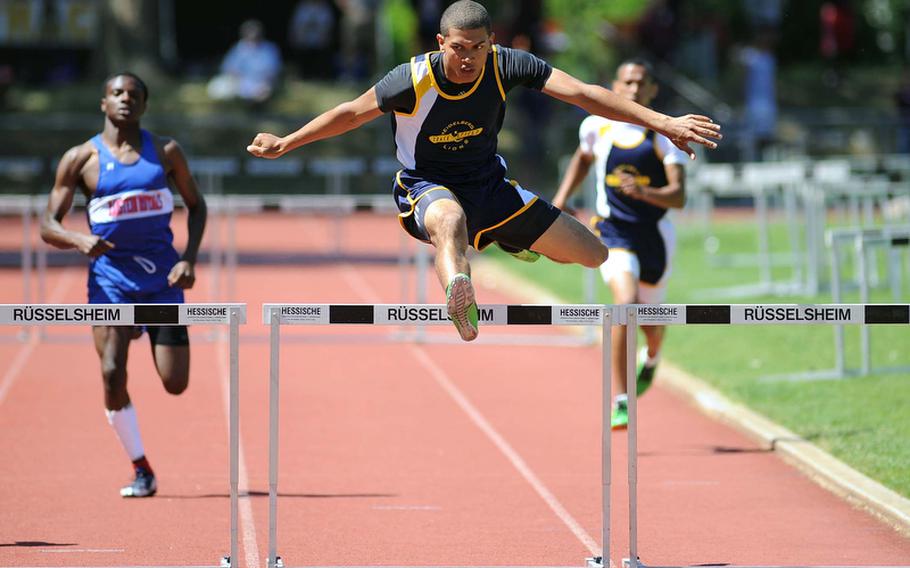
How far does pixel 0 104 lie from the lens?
30.6m

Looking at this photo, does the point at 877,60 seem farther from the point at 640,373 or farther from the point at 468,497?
Answer: the point at 468,497

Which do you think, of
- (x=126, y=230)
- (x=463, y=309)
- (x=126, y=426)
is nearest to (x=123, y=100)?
(x=126, y=230)

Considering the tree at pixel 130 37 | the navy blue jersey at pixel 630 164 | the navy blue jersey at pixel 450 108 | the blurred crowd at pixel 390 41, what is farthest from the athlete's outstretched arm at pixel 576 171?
the tree at pixel 130 37

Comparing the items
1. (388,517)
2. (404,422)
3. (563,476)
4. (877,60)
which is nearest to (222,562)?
(388,517)

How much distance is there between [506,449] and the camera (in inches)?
378

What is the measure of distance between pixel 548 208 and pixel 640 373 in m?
3.34

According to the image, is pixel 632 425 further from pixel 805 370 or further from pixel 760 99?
pixel 760 99

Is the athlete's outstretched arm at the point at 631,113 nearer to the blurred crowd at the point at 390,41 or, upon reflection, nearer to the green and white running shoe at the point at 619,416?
the green and white running shoe at the point at 619,416

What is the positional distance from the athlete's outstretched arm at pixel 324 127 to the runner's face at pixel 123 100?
1709 millimetres

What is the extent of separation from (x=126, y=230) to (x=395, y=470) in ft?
7.45

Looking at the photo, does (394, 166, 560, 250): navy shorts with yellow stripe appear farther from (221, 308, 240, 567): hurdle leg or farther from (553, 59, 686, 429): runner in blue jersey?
(553, 59, 686, 429): runner in blue jersey

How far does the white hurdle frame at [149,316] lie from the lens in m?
6.00

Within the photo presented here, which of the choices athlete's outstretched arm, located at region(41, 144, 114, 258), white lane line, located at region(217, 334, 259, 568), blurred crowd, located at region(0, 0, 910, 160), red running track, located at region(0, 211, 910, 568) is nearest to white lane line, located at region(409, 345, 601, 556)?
red running track, located at region(0, 211, 910, 568)

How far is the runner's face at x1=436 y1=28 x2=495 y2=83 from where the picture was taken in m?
6.44
